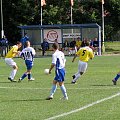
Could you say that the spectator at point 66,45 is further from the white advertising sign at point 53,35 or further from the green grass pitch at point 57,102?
the green grass pitch at point 57,102

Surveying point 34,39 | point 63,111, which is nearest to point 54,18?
point 34,39

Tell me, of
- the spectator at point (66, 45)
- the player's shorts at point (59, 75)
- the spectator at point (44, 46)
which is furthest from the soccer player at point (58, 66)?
the spectator at point (66, 45)

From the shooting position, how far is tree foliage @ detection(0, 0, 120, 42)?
62631 millimetres

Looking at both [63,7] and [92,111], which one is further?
[63,7]

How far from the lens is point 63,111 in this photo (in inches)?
507

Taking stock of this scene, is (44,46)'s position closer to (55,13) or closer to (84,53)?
(55,13)

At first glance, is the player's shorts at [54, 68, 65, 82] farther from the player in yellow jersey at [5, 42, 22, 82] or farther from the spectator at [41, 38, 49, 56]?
the spectator at [41, 38, 49, 56]

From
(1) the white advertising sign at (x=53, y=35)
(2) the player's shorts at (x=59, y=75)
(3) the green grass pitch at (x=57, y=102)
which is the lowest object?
(3) the green grass pitch at (x=57, y=102)

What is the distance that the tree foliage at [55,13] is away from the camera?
205 feet

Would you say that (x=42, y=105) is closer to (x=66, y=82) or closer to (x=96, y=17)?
(x=66, y=82)

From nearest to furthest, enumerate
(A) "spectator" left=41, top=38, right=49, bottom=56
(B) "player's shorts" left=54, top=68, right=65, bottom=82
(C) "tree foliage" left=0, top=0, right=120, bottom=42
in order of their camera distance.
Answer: (B) "player's shorts" left=54, top=68, right=65, bottom=82
(A) "spectator" left=41, top=38, right=49, bottom=56
(C) "tree foliage" left=0, top=0, right=120, bottom=42

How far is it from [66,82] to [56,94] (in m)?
4.74

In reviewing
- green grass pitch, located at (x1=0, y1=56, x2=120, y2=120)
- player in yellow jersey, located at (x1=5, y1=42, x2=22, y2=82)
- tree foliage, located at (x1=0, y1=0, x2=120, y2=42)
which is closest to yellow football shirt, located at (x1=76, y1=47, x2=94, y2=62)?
green grass pitch, located at (x1=0, y1=56, x2=120, y2=120)

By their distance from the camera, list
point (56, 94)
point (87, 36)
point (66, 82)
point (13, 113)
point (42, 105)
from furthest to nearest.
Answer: point (87, 36), point (66, 82), point (56, 94), point (42, 105), point (13, 113)
